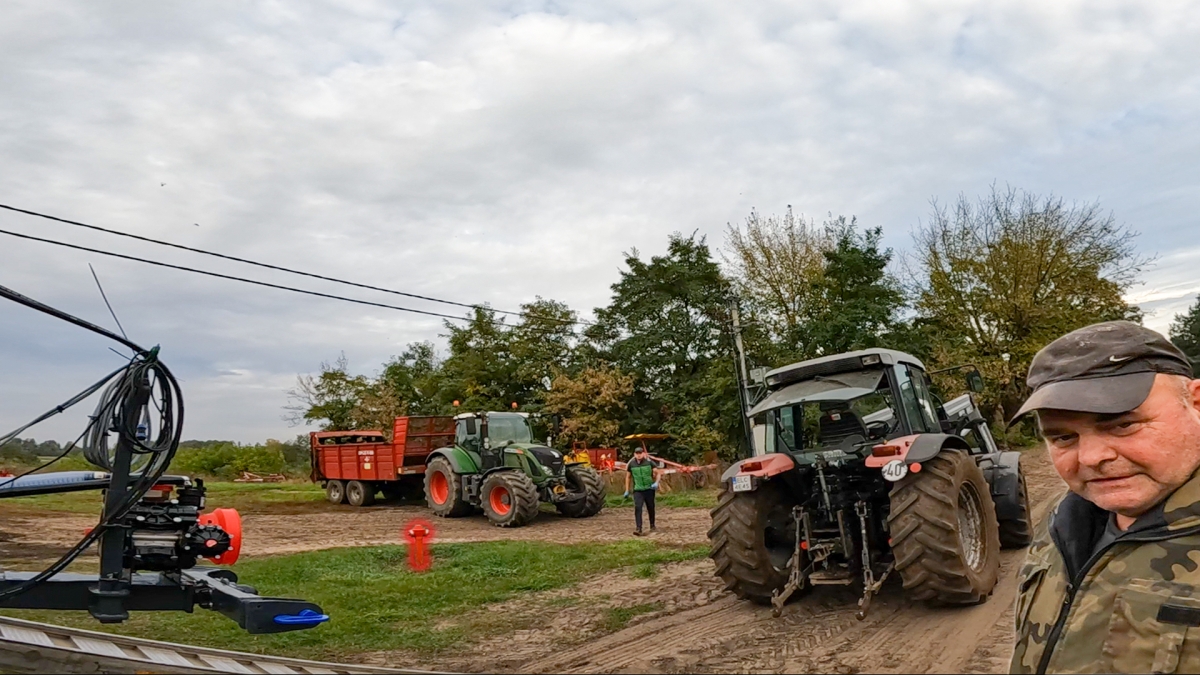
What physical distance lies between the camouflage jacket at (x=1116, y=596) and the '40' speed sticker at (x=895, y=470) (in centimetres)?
458

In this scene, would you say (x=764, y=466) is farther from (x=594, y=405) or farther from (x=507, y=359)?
(x=507, y=359)

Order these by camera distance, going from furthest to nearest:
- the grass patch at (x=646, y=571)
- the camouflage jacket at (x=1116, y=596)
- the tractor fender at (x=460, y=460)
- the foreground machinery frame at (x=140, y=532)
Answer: the tractor fender at (x=460, y=460) → the grass patch at (x=646, y=571) → the foreground machinery frame at (x=140, y=532) → the camouflage jacket at (x=1116, y=596)

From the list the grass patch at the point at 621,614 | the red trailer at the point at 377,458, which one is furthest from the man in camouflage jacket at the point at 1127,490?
the red trailer at the point at 377,458

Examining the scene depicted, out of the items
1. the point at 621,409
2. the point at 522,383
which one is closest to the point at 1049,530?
the point at 621,409

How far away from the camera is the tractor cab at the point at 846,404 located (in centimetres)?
684

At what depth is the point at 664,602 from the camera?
7.29m

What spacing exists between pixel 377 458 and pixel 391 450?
23.9 inches

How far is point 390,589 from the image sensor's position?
26.9 ft

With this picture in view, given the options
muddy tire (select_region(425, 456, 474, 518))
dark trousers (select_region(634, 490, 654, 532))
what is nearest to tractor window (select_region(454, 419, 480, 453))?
muddy tire (select_region(425, 456, 474, 518))

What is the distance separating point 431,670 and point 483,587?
2913mm

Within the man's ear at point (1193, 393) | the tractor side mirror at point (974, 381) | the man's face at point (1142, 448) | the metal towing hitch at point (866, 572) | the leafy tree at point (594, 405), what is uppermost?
the leafy tree at point (594, 405)

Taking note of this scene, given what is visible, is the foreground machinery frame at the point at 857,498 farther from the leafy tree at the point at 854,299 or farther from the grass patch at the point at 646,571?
the leafy tree at the point at 854,299

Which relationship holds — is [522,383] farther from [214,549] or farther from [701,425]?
[214,549]

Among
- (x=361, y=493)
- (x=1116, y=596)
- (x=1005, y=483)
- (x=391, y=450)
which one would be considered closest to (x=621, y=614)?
(x=1005, y=483)
